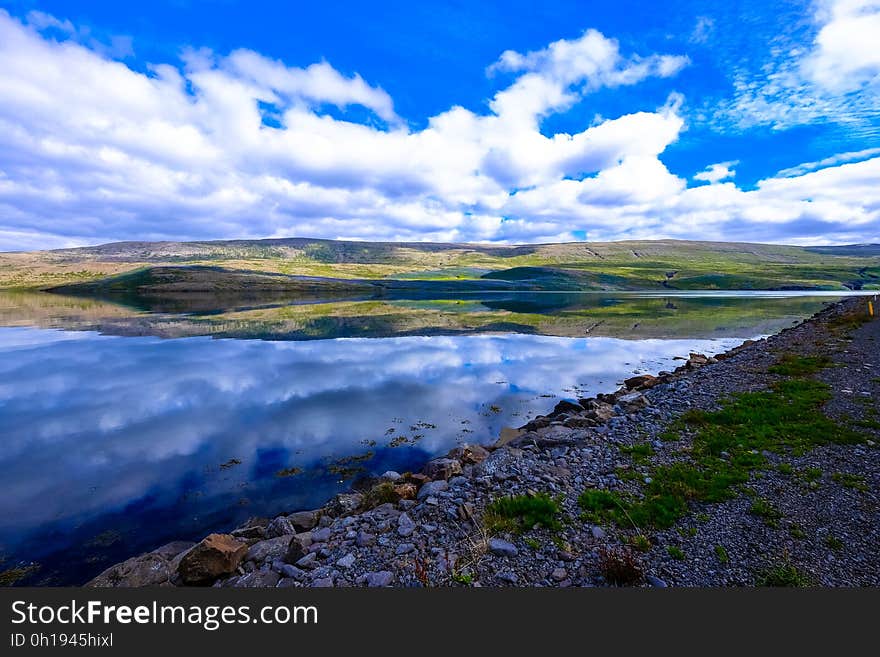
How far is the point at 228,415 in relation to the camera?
19.1 m

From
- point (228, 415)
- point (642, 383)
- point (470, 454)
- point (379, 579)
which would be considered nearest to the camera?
point (379, 579)

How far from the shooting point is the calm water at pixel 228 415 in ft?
37.3

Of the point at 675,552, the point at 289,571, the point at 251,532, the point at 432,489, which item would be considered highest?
the point at 675,552

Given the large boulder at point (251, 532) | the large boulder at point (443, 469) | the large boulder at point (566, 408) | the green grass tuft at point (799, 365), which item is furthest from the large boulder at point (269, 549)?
the green grass tuft at point (799, 365)

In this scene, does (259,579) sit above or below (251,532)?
above

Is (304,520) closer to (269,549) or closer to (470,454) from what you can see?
(269,549)

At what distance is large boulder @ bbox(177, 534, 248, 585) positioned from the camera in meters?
7.74

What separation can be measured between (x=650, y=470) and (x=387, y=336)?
3502cm

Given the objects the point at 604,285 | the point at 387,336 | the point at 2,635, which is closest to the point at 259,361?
the point at 387,336

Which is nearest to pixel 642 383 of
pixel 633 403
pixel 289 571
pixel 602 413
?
pixel 633 403

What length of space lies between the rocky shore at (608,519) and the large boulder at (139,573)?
0.12ft

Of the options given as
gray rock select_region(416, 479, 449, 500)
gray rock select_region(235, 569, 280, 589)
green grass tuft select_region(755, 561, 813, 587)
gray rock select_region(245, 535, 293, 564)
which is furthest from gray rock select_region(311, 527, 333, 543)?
green grass tuft select_region(755, 561, 813, 587)

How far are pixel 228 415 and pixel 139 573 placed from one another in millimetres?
11370

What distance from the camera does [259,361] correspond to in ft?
100
